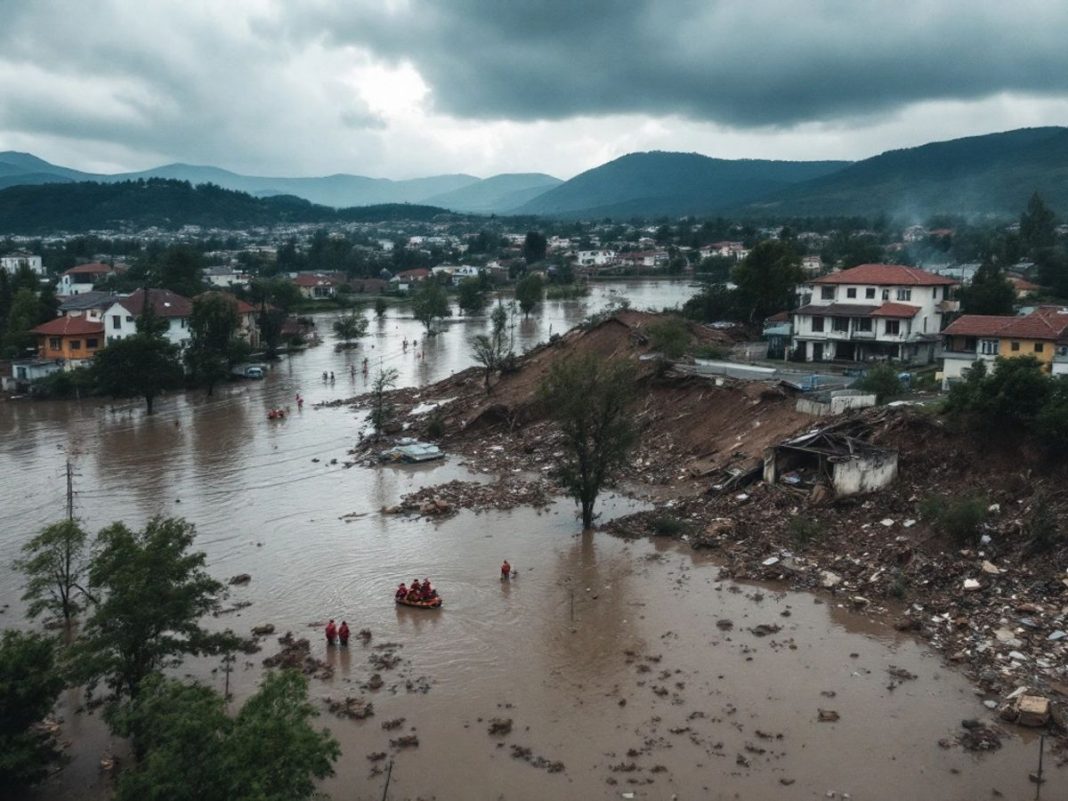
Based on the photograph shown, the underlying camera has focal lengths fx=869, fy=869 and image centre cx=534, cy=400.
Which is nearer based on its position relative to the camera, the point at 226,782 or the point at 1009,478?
the point at 226,782

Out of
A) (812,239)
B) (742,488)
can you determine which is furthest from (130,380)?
(812,239)

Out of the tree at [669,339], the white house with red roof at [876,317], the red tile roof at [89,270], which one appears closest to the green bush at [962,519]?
the tree at [669,339]

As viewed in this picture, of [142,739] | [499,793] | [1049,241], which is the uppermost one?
[1049,241]

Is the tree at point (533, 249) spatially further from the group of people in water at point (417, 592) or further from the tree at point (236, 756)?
the tree at point (236, 756)

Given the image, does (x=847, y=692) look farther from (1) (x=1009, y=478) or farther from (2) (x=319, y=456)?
(2) (x=319, y=456)

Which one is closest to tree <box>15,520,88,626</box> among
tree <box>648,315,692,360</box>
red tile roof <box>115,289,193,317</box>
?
tree <box>648,315,692,360</box>

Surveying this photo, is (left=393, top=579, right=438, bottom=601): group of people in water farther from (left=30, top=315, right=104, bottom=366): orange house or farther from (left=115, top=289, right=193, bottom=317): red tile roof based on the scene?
(left=115, top=289, right=193, bottom=317): red tile roof
